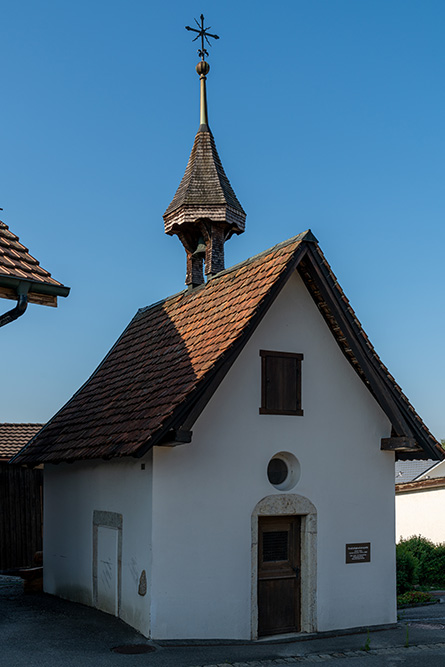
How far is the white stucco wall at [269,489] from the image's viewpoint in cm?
1088

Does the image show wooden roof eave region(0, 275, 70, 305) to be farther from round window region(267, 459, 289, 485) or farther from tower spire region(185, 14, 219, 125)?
tower spire region(185, 14, 219, 125)

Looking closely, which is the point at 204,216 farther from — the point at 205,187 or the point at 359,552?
the point at 359,552

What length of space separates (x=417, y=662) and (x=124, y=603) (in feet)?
14.5

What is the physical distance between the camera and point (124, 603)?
11570 mm

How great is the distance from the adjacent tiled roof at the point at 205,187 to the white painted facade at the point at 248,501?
4548mm

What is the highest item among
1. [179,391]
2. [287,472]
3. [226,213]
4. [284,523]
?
[226,213]

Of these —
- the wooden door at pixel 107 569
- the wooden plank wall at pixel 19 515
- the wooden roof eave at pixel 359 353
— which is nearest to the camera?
the wooden door at pixel 107 569

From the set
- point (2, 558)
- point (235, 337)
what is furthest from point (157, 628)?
point (2, 558)

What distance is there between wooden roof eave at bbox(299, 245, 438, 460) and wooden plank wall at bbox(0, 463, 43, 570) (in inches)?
429

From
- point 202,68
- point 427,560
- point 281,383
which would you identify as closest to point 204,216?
point 202,68

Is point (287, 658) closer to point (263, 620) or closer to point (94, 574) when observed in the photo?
point (263, 620)

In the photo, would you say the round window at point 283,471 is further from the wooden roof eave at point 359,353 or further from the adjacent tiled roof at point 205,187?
the adjacent tiled roof at point 205,187

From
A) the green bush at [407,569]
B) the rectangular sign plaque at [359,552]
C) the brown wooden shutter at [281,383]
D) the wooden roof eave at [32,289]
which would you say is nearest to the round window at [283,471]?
the brown wooden shutter at [281,383]

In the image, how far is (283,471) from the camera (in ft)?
40.2
